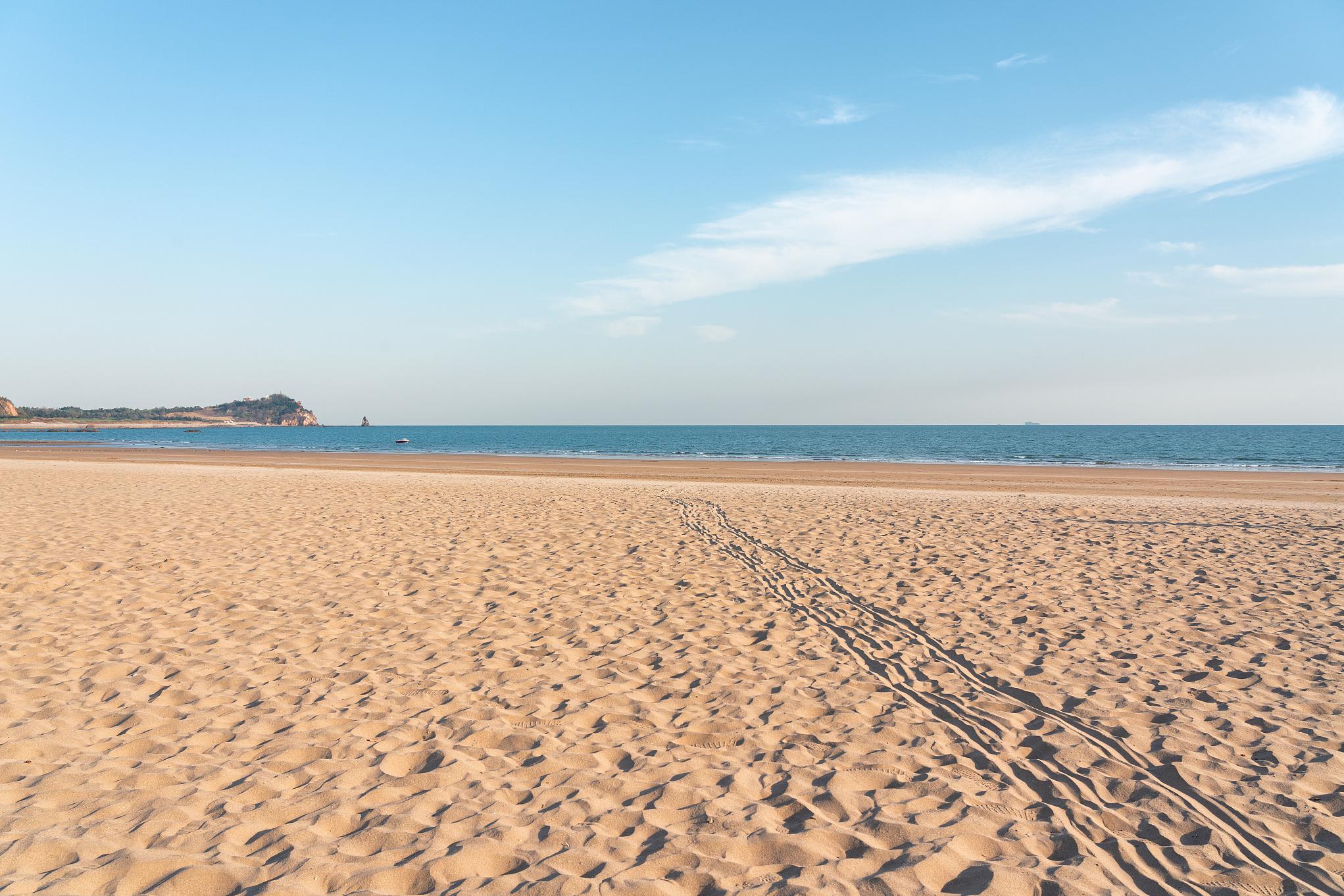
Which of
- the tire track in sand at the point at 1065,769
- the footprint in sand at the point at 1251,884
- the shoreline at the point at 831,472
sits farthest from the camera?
the shoreline at the point at 831,472

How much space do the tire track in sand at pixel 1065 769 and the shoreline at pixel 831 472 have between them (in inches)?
739

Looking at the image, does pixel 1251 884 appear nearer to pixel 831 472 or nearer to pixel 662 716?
pixel 662 716

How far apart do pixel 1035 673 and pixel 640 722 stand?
335cm

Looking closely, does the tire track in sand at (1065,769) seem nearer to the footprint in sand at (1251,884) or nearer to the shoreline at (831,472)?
the footprint in sand at (1251,884)

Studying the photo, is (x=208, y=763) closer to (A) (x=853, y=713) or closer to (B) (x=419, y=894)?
(B) (x=419, y=894)

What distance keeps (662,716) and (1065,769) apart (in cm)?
253

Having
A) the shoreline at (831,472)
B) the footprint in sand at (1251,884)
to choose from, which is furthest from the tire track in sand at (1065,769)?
the shoreline at (831,472)

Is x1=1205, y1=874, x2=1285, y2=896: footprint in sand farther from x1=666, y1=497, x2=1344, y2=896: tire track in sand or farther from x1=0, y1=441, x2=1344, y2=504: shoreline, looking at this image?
x1=0, y1=441, x2=1344, y2=504: shoreline

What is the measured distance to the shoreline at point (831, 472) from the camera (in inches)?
986

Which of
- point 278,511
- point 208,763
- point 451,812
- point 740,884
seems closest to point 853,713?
point 740,884

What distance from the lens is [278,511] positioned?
A: 13750mm

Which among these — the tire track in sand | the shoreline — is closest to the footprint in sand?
the tire track in sand

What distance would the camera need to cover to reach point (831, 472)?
3284cm

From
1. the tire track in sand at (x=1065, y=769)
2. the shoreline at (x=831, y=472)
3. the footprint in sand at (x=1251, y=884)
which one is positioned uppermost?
the shoreline at (x=831, y=472)
